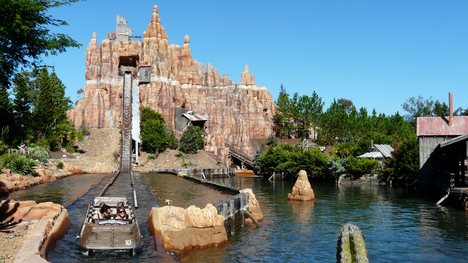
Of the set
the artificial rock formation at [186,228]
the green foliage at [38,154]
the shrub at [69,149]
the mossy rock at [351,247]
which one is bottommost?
the artificial rock formation at [186,228]

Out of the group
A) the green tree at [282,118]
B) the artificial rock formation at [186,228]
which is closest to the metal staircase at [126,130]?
the artificial rock formation at [186,228]

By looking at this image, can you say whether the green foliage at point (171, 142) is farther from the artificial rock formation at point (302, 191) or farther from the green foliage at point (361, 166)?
the artificial rock formation at point (302, 191)

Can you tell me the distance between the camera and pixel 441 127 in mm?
49281

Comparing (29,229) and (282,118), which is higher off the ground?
(282,118)

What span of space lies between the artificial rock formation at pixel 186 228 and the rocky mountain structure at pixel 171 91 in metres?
78.1

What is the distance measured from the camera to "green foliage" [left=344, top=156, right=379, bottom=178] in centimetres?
6012

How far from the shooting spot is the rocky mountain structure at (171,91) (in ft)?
353

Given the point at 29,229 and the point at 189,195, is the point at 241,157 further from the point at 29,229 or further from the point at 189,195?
the point at 29,229

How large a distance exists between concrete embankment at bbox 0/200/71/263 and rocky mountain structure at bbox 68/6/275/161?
252ft

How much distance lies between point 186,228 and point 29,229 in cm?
591

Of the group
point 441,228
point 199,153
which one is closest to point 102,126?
point 199,153

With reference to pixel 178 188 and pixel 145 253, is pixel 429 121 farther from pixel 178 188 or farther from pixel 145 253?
pixel 145 253

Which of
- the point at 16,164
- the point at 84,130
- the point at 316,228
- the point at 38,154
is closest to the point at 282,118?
the point at 84,130

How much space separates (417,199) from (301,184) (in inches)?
416
